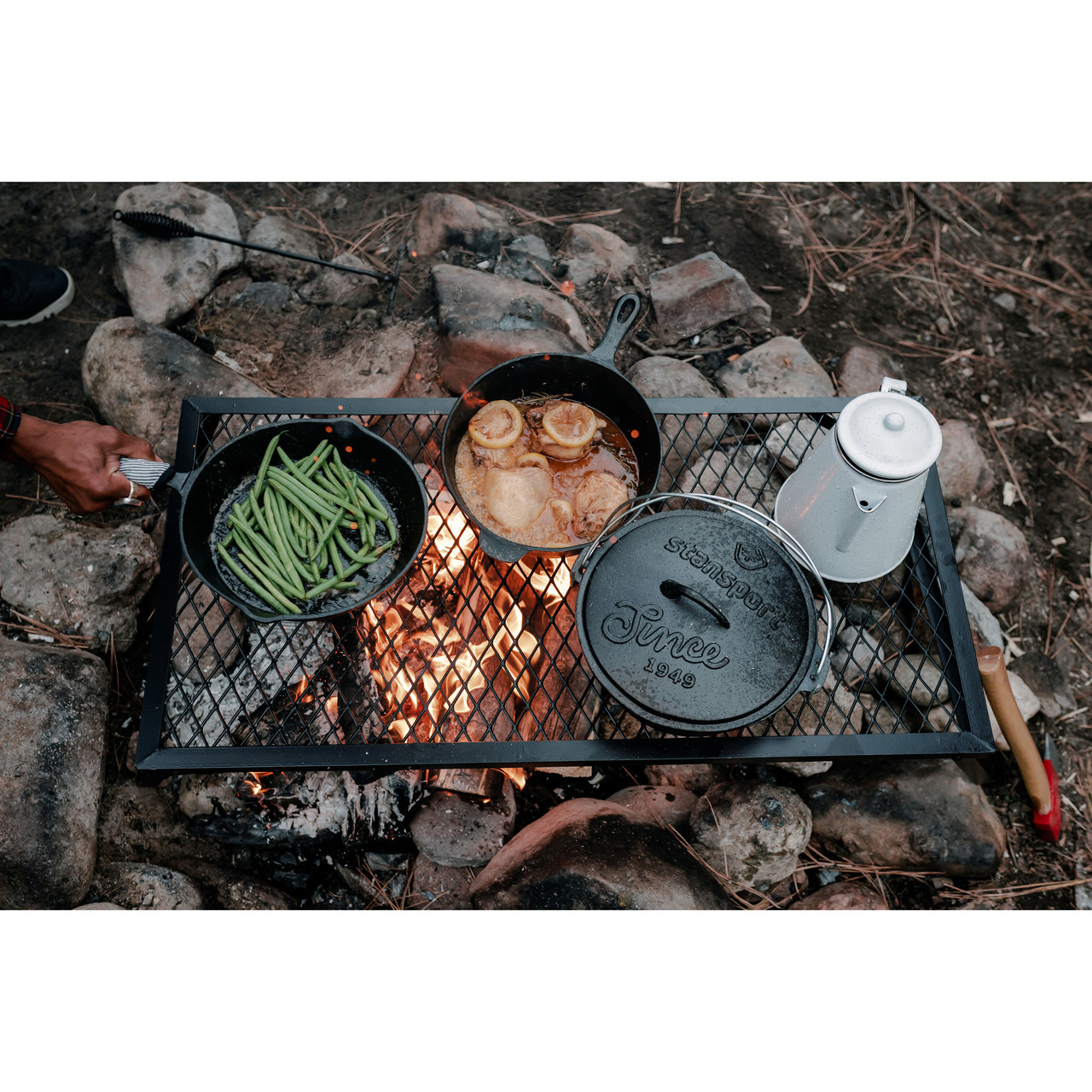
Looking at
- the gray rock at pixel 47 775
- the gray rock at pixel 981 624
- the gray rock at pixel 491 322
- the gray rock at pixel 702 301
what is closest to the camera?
the gray rock at pixel 47 775

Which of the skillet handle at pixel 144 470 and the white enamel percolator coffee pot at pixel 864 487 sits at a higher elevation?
the white enamel percolator coffee pot at pixel 864 487

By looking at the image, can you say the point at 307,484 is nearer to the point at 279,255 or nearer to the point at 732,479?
the point at 732,479

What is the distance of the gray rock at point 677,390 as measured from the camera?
3.88 meters

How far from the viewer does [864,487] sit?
2.71 meters

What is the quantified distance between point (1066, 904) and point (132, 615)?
4.86 metres

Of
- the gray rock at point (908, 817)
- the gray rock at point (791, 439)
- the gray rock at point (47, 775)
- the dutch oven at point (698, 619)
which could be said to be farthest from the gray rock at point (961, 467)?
the gray rock at point (47, 775)

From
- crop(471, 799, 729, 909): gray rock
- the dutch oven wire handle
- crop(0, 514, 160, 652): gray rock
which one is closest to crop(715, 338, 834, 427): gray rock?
the dutch oven wire handle

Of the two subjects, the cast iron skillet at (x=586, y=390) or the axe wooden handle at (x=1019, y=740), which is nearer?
the cast iron skillet at (x=586, y=390)

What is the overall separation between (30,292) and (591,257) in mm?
3462

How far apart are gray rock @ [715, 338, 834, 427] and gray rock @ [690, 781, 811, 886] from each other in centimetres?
226

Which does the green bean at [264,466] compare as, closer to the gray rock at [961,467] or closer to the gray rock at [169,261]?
the gray rock at [169,261]

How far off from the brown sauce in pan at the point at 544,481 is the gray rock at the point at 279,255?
86.1 inches

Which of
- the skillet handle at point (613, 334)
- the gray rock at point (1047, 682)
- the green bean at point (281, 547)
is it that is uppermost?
the skillet handle at point (613, 334)

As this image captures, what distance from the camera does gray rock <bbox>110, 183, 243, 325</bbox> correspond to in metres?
4.38
